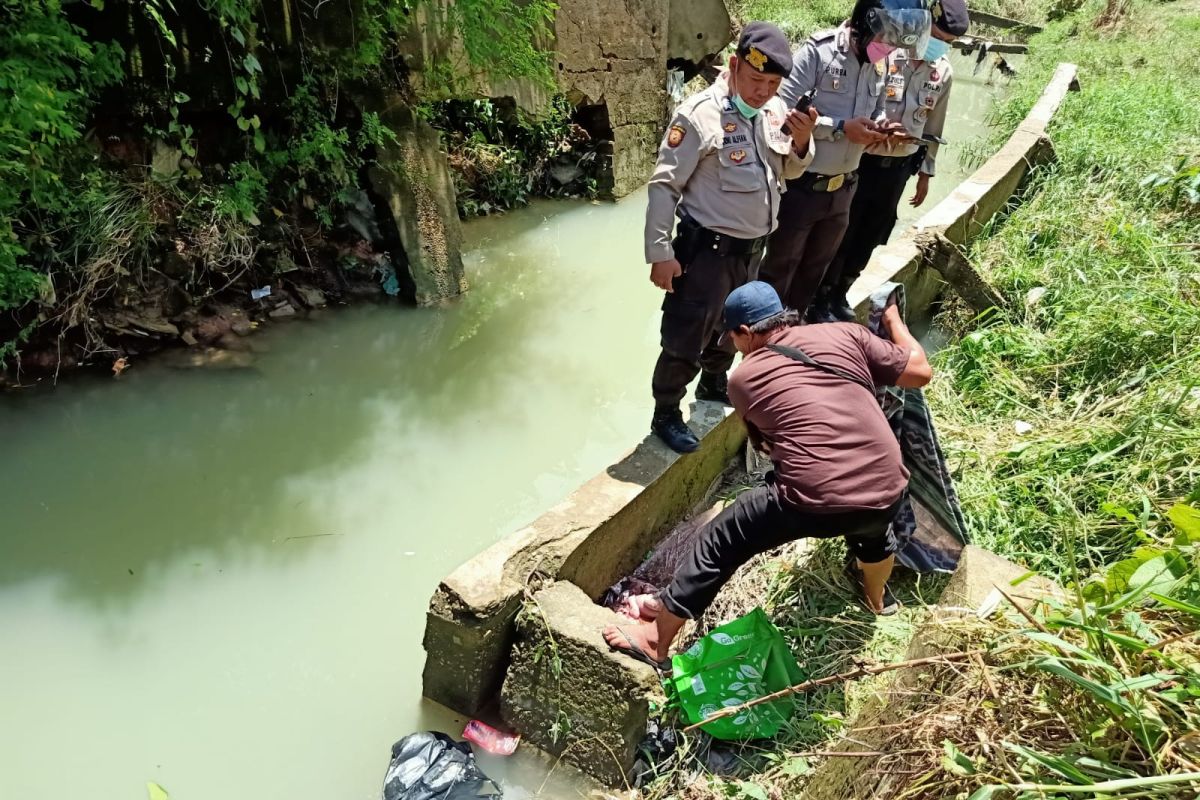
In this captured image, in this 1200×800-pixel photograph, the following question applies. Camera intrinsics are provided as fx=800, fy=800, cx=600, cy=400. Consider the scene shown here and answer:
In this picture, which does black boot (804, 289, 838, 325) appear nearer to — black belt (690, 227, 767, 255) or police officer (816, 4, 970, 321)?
police officer (816, 4, 970, 321)

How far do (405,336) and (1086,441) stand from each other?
139 inches

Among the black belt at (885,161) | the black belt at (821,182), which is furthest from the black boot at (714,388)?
the black belt at (885,161)

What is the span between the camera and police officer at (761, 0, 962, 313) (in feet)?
10.9

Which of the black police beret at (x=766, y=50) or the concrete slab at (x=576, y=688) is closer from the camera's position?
the concrete slab at (x=576, y=688)

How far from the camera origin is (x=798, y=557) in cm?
313

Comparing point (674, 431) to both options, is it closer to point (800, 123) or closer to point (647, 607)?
point (647, 607)

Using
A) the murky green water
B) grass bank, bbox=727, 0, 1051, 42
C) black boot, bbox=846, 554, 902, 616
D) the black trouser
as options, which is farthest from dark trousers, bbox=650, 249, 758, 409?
grass bank, bbox=727, 0, 1051, 42

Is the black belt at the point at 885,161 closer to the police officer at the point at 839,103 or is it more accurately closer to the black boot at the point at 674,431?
the police officer at the point at 839,103

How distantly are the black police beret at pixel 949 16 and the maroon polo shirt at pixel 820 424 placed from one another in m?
2.06

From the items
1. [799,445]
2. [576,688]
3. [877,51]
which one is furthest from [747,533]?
[877,51]

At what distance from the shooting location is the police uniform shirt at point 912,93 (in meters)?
3.58

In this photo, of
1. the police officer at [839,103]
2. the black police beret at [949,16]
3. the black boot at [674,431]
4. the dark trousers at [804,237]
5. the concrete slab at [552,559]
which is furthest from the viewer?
the black police beret at [949,16]

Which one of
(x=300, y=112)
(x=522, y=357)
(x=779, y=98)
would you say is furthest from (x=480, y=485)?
(x=300, y=112)

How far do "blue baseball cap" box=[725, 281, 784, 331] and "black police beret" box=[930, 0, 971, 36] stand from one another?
6.67ft
